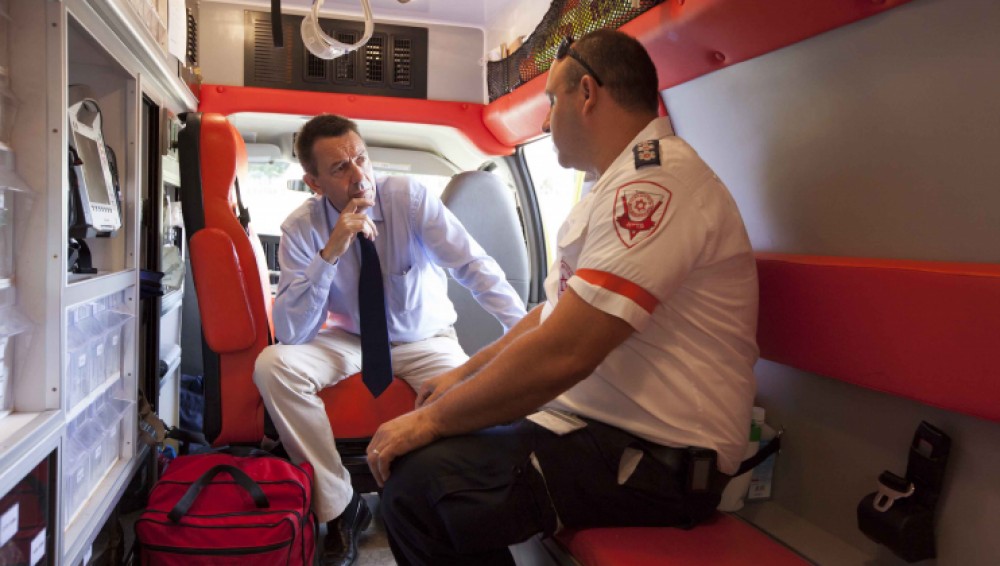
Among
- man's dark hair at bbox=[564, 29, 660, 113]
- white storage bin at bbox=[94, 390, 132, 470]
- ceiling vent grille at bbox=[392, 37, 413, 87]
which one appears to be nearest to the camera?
man's dark hair at bbox=[564, 29, 660, 113]

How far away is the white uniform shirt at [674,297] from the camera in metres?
1.31

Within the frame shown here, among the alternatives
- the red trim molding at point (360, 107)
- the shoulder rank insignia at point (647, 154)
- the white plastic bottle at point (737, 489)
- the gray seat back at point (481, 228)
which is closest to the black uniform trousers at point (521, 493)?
the white plastic bottle at point (737, 489)

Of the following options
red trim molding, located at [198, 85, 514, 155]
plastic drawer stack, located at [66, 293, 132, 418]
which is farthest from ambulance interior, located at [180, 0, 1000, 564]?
plastic drawer stack, located at [66, 293, 132, 418]

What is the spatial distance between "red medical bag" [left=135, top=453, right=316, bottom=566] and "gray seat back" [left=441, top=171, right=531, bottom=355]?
139cm

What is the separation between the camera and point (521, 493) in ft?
4.60

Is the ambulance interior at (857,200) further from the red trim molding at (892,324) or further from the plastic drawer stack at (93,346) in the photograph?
the plastic drawer stack at (93,346)

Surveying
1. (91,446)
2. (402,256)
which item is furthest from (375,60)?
(91,446)

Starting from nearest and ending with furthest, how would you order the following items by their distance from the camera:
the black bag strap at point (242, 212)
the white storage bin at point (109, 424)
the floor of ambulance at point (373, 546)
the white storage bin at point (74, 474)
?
the white storage bin at point (74, 474) < the white storage bin at point (109, 424) < the floor of ambulance at point (373, 546) < the black bag strap at point (242, 212)

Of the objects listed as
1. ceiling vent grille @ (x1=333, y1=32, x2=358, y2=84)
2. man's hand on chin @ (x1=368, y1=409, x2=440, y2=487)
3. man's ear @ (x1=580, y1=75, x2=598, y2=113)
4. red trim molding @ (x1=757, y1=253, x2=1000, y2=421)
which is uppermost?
ceiling vent grille @ (x1=333, y1=32, x2=358, y2=84)

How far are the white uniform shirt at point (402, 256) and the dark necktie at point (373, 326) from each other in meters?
0.12

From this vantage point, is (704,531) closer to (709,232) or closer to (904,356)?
(904,356)

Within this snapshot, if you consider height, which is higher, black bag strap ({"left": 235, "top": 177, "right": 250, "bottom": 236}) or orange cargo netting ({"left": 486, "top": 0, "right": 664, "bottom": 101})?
orange cargo netting ({"left": 486, "top": 0, "right": 664, "bottom": 101})

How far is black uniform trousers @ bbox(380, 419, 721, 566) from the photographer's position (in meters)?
1.39

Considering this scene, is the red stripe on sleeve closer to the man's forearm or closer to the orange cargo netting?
the man's forearm
